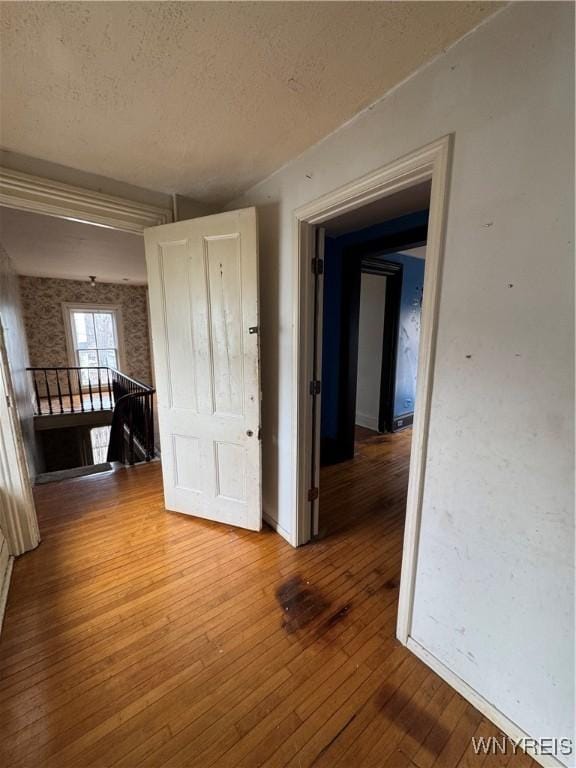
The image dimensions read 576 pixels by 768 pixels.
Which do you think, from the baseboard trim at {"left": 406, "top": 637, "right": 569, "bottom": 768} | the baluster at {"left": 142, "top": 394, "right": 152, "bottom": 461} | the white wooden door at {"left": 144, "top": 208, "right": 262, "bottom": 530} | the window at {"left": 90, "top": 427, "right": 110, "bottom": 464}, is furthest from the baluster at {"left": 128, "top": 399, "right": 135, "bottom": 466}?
the baseboard trim at {"left": 406, "top": 637, "right": 569, "bottom": 768}

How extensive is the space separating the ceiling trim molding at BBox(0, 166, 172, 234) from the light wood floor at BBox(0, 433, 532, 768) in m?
2.10

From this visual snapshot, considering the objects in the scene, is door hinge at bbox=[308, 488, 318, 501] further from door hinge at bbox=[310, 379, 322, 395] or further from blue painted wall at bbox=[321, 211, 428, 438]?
blue painted wall at bbox=[321, 211, 428, 438]

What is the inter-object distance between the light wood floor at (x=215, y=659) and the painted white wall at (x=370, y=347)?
2388 millimetres

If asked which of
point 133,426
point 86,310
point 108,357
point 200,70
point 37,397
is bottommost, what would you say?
point 133,426

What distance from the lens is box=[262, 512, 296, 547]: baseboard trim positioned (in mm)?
2111

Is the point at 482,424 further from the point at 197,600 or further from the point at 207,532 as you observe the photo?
the point at 207,532

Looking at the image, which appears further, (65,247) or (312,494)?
(65,247)

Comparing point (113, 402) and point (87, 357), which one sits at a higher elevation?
point (87, 357)

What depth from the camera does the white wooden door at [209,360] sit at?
1.91m

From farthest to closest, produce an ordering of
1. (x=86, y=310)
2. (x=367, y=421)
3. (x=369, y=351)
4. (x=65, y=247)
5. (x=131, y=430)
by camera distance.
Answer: (x=86, y=310), (x=367, y=421), (x=369, y=351), (x=131, y=430), (x=65, y=247)

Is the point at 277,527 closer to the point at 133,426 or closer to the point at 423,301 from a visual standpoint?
the point at 423,301

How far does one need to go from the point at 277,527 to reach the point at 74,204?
95.8 inches

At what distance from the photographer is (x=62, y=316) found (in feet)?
21.0

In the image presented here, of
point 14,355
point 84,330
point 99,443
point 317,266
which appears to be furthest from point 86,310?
point 317,266
